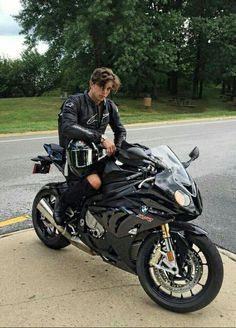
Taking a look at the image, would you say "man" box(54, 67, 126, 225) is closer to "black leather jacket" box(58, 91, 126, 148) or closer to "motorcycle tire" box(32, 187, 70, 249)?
"black leather jacket" box(58, 91, 126, 148)

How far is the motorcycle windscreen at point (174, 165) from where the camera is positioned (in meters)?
3.52

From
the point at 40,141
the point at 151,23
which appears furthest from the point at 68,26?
the point at 40,141

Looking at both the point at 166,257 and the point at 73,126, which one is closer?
the point at 166,257

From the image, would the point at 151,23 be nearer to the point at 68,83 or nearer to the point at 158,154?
the point at 68,83

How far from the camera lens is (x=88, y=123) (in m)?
4.14

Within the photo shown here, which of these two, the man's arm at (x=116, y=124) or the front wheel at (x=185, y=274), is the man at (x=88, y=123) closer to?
the man's arm at (x=116, y=124)

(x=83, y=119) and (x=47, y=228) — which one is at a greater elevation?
(x=83, y=119)

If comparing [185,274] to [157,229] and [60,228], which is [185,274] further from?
[60,228]

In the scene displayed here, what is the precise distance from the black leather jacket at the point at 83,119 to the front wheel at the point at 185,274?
985 millimetres

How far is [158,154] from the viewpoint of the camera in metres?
3.66

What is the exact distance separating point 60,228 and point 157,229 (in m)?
1.19

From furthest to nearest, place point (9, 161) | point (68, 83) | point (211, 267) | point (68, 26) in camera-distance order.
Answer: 1. point (68, 83)
2. point (68, 26)
3. point (9, 161)
4. point (211, 267)

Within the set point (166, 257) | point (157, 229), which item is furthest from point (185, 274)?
point (157, 229)

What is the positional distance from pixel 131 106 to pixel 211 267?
27.7 meters
